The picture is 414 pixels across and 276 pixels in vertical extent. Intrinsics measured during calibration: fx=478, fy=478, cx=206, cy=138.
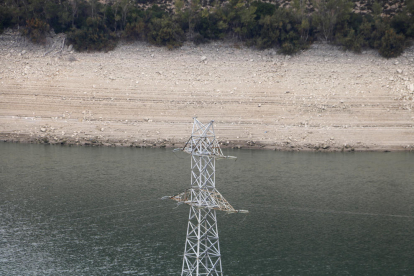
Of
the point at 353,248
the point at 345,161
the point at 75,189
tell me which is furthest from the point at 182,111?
the point at 353,248

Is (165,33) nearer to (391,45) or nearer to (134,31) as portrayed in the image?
(134,31)

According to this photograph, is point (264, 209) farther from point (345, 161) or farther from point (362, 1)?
point (362, 1)

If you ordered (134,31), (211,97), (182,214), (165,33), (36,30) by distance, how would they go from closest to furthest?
1. (182,214)
2. (211,97)
3. (36,30)
4. (165,33)
5. (134,31)

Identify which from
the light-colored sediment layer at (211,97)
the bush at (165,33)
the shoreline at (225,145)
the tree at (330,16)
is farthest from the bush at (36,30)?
the tree at (330,16)

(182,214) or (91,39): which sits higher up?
(91,39)

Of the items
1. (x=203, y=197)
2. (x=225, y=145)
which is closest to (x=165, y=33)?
(x=225, y=145)

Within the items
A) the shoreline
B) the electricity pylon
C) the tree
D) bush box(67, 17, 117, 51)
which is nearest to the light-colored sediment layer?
the shoreline

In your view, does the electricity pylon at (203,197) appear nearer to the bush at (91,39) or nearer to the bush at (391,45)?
the bush at (91,39)
